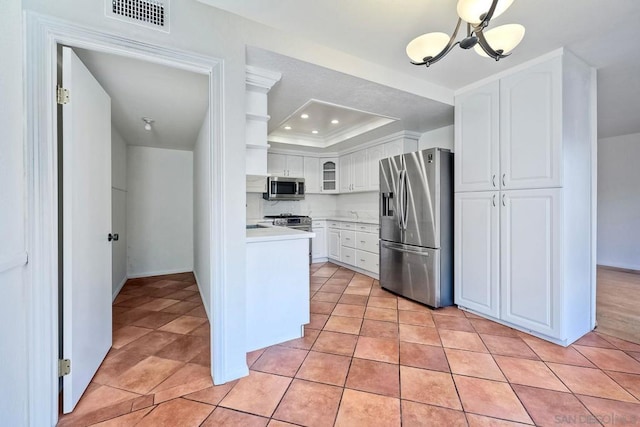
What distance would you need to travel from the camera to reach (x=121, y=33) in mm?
1426

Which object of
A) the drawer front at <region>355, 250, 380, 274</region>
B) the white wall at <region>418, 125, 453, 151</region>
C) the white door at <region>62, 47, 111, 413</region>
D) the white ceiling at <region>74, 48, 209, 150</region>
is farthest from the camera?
the drawer front at <region>355, 250, 380, 274</region>

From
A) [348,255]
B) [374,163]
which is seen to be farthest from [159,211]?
[374,163]

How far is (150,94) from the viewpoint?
235 cm

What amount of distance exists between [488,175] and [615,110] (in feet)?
8.69

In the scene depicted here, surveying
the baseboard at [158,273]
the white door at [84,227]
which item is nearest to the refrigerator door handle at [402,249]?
the white door at [84,227]

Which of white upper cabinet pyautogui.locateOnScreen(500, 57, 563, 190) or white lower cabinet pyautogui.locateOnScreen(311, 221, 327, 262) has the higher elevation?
white upper cabinet pyautogui.locateOnScreen(500, 57, 563, 190)

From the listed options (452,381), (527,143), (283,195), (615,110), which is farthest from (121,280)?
(615,110)

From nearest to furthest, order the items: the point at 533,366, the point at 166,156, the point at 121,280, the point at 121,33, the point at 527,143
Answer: the point at 121,33 → the point at 533,366 → the point at 527,143 → the point at 121,280 → the point at 166,156

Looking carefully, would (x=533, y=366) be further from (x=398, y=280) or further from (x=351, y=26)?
(x=351, y=26)

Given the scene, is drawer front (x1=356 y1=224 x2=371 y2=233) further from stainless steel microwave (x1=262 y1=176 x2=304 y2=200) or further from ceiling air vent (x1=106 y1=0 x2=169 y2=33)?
ceiling air vent (x1=106 y1=0 x2=169 y2=33)

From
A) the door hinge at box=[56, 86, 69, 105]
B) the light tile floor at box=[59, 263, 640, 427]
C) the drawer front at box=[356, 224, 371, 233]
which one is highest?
the door hinge at box=[56, 86, 69, 105]

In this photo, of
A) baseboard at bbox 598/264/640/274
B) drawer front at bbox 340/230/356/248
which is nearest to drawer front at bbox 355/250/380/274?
drawer front at bbox 340/230/356/248

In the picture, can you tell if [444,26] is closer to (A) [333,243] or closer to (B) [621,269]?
(A) [333,243]

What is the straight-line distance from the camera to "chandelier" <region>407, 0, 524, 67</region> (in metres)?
1.24
